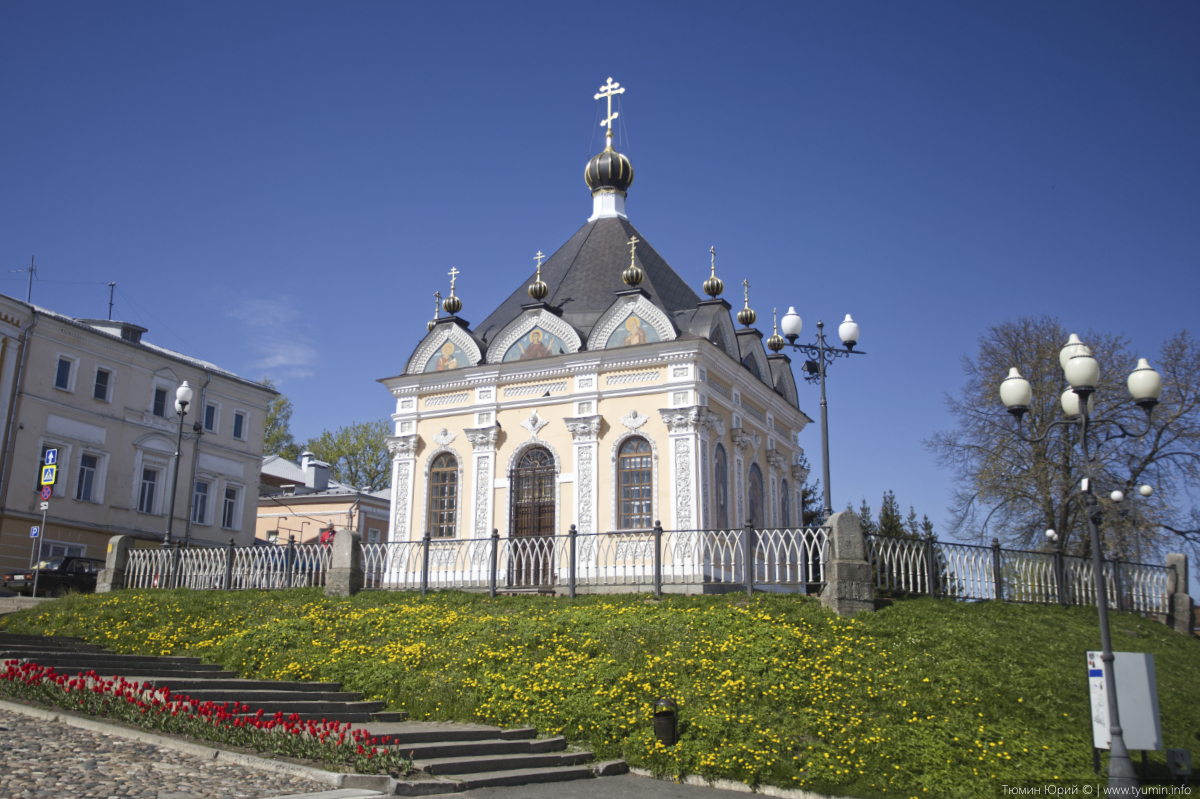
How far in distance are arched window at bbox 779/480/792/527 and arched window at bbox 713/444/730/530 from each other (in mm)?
4350

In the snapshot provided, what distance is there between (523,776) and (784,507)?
18.0m

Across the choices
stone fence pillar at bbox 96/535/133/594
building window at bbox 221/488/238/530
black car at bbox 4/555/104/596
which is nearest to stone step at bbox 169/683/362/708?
stone fence pillar at bbox 96/535/133/594

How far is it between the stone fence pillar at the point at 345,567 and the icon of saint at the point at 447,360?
6.57 metres

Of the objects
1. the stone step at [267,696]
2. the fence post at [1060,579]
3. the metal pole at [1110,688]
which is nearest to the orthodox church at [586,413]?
the fence post at [1060,579]

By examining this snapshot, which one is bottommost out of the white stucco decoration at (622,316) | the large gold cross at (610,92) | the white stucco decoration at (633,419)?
the white stucco decoration at (633,419)

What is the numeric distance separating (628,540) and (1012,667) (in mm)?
9207

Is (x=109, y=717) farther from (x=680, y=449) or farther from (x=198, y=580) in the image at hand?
(x=680, y=449)

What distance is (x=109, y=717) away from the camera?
385 inches

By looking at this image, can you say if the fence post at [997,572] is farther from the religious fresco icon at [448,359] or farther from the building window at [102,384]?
the building window at [102,384]

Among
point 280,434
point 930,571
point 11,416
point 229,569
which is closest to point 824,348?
point 930,571

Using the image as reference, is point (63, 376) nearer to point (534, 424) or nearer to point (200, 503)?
point (200, 503)

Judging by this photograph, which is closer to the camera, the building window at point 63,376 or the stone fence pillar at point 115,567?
the stone fence pillar at point 115,567

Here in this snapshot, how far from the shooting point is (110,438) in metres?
29.8

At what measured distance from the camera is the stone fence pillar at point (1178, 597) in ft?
58.6
